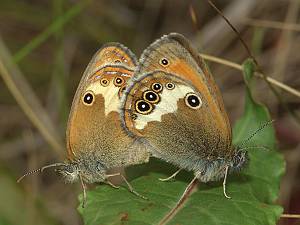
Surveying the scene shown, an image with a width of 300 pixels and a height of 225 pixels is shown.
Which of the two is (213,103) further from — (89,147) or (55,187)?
(55,187)

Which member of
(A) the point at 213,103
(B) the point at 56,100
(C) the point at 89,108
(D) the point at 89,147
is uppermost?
A: (A) the point at 213,103

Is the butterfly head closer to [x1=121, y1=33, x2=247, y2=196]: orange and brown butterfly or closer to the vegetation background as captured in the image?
[x1=121, y1=33, x2=247, y2=196]: orange and brown butterfly

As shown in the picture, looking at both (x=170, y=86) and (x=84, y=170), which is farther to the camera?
(x=84, y=170)

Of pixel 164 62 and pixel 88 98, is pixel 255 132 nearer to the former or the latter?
pixel 164 62

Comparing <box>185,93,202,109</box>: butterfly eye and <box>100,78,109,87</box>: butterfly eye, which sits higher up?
<box>185,93,202,109</box>: butterfly eye

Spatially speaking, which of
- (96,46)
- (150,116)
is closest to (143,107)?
(150,116)

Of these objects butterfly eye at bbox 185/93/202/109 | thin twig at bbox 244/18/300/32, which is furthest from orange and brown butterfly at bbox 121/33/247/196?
thin twig at bbox 244/18/300/32

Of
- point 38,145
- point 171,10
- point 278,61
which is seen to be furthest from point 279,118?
point 38,145
